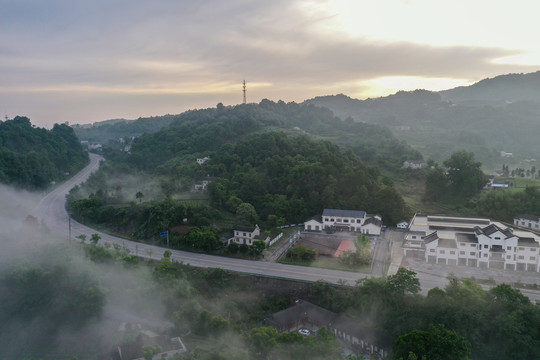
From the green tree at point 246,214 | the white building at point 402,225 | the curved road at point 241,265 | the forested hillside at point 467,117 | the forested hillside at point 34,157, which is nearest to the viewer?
the curved road at point 241,265

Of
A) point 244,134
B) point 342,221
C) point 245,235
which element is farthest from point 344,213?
point 244,134

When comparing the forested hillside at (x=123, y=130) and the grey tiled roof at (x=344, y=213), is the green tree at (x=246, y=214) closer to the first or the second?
the grey tiled roof at (x=344, y=213)

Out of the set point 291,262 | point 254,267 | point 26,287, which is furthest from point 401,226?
point 26,287

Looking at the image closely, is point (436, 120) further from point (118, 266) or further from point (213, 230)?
point (118, 266)

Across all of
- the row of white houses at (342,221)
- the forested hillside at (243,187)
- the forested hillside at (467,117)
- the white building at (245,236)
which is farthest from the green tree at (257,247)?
the forested hillside at (467,117)

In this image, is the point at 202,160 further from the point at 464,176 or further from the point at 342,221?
the point at 464,176

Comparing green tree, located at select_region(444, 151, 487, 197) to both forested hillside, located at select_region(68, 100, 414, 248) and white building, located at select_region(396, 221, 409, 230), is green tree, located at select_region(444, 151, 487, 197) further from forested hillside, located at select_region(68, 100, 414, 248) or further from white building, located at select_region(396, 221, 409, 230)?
white building, located at select_region(396, 221, 409, 230)
